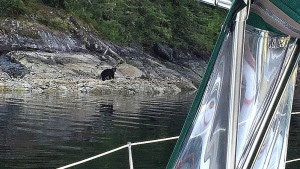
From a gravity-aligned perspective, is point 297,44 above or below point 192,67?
below

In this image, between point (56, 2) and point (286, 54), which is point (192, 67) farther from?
point (286, 54)

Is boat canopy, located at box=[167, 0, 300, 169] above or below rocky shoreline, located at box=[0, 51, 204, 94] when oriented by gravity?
below

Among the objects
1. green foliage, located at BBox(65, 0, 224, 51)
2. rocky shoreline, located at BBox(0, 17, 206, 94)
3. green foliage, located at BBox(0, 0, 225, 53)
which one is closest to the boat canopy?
rocky shoreline, located at BBox(0, 17, 206, 94)

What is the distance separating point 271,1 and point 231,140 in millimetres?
771

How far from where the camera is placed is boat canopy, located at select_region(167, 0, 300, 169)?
3057mm

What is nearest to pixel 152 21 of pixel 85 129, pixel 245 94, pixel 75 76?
pixel 75 76

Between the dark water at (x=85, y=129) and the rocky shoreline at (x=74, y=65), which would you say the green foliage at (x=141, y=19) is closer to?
the rocky shoreline at (x=74, y=65)

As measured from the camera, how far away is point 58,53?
46.3 metres

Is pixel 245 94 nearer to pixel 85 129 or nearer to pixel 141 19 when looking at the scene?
pixel 85 129

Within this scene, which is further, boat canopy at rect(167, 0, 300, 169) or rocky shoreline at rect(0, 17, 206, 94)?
rocky shoreline at rect(0, 17, 206, 94)

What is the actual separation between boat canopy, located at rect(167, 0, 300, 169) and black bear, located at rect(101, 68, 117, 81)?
42844mm

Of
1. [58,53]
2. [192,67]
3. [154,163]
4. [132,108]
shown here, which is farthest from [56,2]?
[154,163]

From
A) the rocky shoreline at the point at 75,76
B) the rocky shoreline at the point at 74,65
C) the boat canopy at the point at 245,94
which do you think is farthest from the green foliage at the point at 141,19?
the boat canopy at the point at 245,94

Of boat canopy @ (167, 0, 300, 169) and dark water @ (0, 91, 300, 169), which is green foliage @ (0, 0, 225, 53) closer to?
dark water @ (0, 91, 300, 169)
